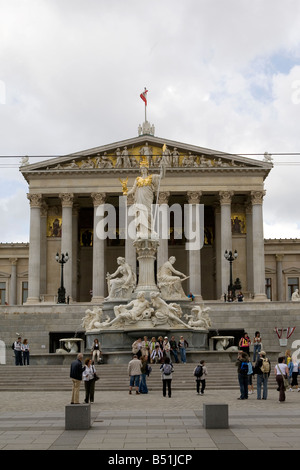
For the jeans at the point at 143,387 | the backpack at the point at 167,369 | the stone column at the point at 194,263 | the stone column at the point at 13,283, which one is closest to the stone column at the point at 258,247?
the stone column at the point at 194,263

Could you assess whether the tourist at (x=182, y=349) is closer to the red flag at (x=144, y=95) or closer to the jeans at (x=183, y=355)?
the jeans at (x=183, y=355)

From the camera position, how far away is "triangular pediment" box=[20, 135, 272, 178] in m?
66.9

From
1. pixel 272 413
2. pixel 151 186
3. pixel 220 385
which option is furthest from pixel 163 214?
pixel 272 413

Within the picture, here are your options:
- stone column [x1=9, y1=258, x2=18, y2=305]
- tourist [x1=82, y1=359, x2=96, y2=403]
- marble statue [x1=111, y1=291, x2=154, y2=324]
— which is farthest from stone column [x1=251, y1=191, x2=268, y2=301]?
tourist [x1=82, y1=359, x2=96, y2=403]

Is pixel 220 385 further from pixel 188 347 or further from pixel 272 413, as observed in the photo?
pixel 272 413

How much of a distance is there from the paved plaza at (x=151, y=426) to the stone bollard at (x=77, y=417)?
19 cm

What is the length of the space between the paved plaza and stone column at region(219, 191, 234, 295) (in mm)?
42851

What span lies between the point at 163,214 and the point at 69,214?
→ 29.4 ft

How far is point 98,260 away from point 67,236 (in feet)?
12.0

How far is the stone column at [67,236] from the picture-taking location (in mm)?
65250

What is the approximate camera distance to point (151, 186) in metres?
33.8

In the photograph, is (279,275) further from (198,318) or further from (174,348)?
(174,348)

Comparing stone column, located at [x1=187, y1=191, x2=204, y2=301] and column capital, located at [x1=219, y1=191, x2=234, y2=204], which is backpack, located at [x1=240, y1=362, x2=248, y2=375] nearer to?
stone column, located at [x1=187, y1=191, x2=204, y2=301]
